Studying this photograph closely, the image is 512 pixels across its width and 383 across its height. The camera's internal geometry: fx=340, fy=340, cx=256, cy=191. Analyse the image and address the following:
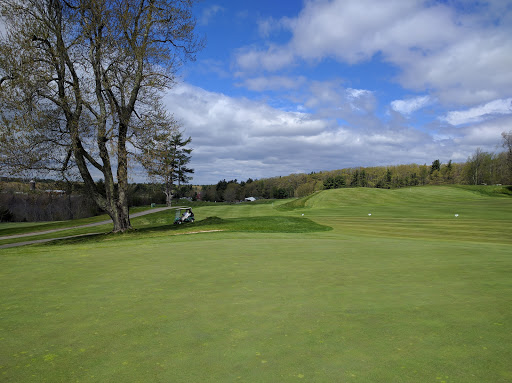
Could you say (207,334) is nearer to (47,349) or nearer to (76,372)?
(76,372)

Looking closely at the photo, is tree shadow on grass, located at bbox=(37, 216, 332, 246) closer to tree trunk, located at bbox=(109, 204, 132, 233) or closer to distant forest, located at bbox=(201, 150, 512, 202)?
tree trunk, located at bbox=(109, 204, 132, 233)

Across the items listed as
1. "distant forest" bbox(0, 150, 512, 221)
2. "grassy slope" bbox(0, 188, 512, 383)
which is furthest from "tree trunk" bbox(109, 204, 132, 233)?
"grassy slope" bbox(0, 188, 512, 383)

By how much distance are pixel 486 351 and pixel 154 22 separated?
2351 cm

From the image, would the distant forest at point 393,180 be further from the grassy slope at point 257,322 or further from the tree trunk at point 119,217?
the grassy slope at point 257,322

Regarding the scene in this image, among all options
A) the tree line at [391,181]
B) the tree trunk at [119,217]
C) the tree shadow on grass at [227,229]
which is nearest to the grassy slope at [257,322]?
the tree shadow on grass at [227,229]

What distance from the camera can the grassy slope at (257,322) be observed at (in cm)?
321

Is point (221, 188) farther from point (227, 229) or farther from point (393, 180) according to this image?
point (227, 229)

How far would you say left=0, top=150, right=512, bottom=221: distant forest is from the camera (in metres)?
21.6

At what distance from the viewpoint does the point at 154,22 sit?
2148 cm

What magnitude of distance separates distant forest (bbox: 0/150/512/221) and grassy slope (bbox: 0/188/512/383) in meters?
14.2

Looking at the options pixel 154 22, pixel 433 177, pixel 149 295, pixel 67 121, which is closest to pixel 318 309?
pixel 149 295

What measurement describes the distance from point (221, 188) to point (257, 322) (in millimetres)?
136603

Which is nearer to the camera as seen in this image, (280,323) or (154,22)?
(280,323)

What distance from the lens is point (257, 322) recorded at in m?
4.42
